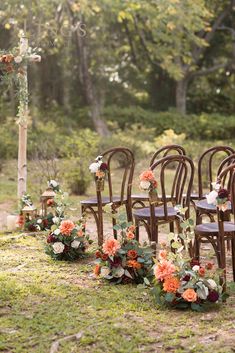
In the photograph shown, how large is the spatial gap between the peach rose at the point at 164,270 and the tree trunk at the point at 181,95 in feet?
54.8

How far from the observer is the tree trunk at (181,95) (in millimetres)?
20344

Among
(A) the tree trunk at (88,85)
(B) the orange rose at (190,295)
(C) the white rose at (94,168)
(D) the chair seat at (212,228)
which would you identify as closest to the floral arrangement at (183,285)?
(B) the orange rose at (190,295)

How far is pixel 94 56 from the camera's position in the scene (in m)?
18.1

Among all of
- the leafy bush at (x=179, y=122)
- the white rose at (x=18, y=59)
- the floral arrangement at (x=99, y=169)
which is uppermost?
the leafy bush at (x=179, y=122)

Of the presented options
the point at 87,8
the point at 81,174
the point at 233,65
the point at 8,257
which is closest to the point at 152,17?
the point at 87,8

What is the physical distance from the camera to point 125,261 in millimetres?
4488

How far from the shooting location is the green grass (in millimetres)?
3311

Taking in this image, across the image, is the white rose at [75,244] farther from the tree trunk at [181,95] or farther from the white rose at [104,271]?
the tree trunk at [181,95]

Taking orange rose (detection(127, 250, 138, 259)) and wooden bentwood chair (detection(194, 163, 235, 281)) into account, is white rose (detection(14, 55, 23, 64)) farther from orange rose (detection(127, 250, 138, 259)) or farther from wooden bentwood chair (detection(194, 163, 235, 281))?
wooden bentwood chair (detection(194, 163, 235, 281))

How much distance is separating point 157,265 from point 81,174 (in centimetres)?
553

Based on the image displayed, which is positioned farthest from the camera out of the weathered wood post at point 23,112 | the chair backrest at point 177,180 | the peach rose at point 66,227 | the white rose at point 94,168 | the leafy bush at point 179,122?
the leafy bush at point 179,122

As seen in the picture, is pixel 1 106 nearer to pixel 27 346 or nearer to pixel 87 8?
pixel 87 8

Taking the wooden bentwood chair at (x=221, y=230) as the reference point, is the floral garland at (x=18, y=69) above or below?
above

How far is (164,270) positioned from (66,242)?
1.49 metres
